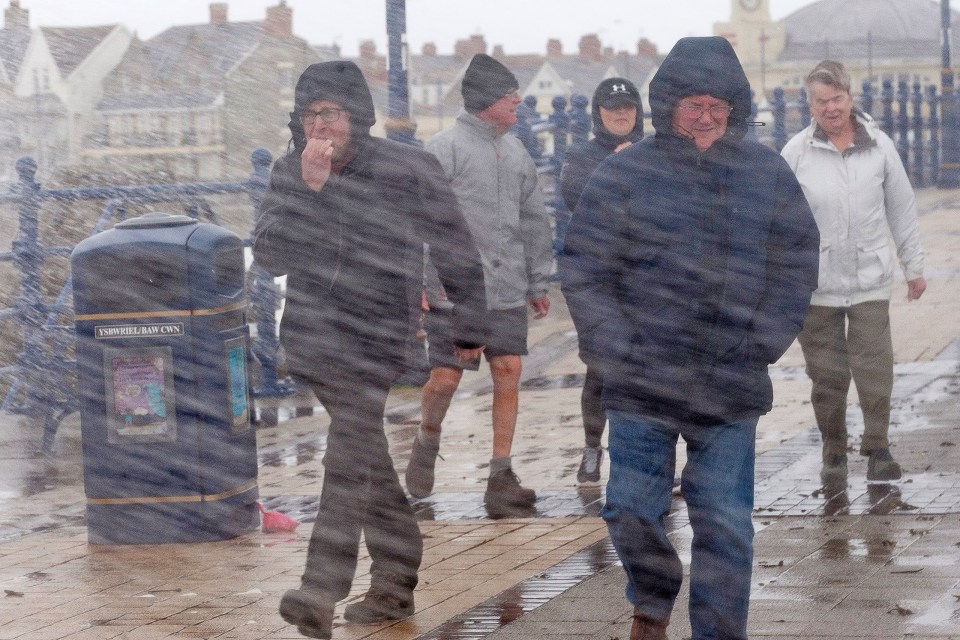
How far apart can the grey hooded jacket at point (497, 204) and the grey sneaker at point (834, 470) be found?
1575 mm

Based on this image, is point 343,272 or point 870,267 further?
point 870,267

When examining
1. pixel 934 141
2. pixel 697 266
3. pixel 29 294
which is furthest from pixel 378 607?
pixel 934 141

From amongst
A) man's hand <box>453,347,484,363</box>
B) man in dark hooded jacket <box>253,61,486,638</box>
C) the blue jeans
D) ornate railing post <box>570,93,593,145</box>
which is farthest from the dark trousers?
ornate railing post <box>570,93,593,145</box>

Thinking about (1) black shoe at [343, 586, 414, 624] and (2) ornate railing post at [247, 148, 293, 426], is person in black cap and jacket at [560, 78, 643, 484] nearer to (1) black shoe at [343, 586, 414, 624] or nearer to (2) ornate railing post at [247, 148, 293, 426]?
(1) black shoe at [343, 586, 414, 624]

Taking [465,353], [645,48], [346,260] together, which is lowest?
[465,353]

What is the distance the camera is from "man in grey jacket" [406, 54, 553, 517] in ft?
26.0

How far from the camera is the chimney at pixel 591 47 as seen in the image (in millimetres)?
128125

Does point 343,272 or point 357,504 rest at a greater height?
point 343,272

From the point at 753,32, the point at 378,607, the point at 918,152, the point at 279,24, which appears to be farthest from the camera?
the point at 753,32

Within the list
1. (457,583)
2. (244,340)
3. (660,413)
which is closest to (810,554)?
(457,583)

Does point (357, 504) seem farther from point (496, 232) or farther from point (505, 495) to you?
point (496, 232)

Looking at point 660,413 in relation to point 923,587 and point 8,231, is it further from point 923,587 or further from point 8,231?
point 8,231

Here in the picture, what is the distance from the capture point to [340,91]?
559 cm

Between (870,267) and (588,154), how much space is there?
1.43m
